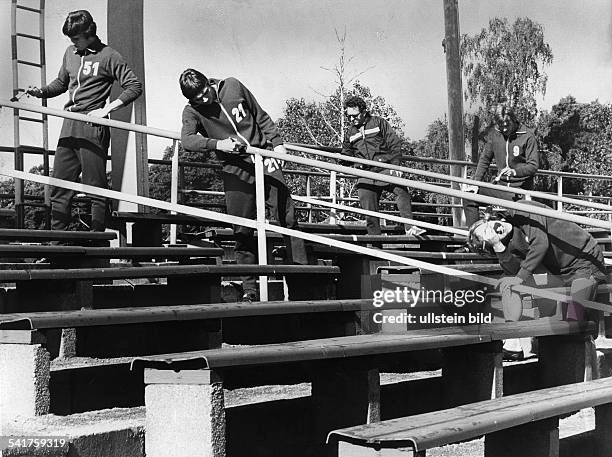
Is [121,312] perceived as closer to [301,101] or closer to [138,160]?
[138,160]

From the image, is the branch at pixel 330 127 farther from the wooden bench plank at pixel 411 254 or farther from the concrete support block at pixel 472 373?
the concrete support block at pixel 472 373

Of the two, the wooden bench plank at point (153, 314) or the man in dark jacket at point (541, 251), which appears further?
the man in dark jacket at point (541, 251)

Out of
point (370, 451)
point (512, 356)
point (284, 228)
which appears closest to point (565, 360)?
point (512, 356)

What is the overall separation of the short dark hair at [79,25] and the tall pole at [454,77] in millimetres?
9170

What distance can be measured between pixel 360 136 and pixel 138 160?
215 centimetres

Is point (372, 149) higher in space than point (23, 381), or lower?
→ higher

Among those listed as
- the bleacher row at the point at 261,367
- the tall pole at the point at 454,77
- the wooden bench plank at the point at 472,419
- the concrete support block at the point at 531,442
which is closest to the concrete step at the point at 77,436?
the bleacher row at the point at 261,367

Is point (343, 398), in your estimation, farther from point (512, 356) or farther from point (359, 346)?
point (512, 356)

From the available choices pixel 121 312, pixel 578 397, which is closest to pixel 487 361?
pixel 578 397

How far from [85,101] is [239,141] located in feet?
4.15

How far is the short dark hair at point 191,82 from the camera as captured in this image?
6344mm

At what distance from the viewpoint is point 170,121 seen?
65.3 ft

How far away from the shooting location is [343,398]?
14.0ft

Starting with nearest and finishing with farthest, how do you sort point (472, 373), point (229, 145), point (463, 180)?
point (472, 373) < point (229, 145) < point (463, 180)
